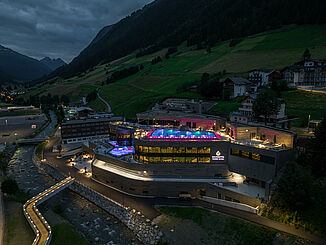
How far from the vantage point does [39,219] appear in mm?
41312

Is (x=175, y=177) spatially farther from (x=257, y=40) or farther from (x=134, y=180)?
(x=257, y=40)

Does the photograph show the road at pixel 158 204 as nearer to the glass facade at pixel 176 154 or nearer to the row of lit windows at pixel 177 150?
Result: the glass facade at pixel 176 154

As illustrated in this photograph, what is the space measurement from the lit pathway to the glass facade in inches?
957

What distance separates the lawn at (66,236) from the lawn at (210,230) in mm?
14572

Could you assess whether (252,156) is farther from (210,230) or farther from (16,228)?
(16,228)

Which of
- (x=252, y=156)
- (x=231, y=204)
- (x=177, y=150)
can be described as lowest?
(x=231, y=204)

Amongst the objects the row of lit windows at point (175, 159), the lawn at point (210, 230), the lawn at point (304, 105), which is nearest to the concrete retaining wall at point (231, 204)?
the lawn at point (210, 230)

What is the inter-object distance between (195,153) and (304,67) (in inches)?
2667

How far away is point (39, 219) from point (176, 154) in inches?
1231

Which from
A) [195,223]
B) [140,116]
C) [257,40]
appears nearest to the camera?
[195,223]

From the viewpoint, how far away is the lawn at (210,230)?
1403 inches

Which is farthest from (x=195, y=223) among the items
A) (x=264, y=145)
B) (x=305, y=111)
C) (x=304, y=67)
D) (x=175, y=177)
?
(x=304, y=67)

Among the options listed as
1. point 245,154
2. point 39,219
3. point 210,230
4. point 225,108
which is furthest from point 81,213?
point 225,108

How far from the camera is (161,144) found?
5269 cm
